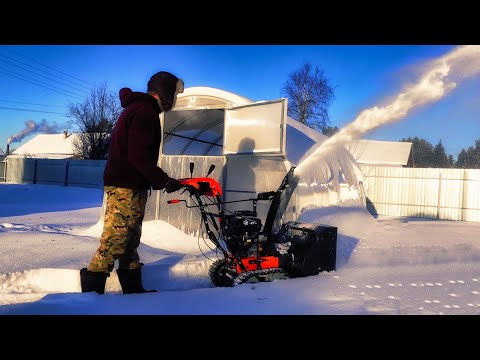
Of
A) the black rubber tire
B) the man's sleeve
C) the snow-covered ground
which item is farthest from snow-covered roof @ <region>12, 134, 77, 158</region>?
the man's sleeve

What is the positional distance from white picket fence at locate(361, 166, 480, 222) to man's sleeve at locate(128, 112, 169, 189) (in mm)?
18417

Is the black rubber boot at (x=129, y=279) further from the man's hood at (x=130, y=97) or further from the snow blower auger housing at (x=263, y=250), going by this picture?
the man's hood at (x=130, y=97)

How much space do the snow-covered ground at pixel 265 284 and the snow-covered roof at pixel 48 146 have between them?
191 feet

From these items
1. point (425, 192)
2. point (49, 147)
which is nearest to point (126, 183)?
point (425, 192)

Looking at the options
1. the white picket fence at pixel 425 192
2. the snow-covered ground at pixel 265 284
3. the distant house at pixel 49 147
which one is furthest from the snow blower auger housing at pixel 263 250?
the distant house at pixel 49 147

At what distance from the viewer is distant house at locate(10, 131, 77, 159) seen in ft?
205

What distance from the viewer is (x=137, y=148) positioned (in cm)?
343

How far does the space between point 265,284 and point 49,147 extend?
6913 centimetres

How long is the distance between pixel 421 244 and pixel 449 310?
13.0 ft

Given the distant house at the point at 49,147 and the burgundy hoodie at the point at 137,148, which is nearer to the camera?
the burgundy hoodie at the point at 137,148

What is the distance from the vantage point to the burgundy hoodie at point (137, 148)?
11.3 ft

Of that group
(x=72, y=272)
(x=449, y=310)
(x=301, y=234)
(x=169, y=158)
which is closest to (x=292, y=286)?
(x=301, y=234)

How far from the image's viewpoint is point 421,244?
7.01 meters

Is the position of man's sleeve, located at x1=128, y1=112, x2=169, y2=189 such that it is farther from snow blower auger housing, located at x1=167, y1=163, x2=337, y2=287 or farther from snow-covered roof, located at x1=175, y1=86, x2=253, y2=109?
snow-covered roof, located at x1=175, y1=86, x2=253, y2=109
